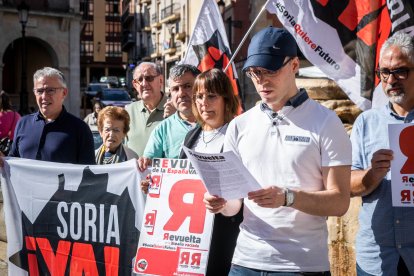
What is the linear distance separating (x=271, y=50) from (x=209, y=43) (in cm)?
407

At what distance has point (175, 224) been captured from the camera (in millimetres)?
3646

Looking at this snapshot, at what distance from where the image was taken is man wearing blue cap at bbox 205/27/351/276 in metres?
2.71

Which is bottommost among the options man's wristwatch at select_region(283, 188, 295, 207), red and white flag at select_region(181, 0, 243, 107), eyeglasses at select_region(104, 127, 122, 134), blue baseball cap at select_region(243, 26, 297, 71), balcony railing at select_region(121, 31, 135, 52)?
man's wristwatch at select_region(283, 188, 295, 207)

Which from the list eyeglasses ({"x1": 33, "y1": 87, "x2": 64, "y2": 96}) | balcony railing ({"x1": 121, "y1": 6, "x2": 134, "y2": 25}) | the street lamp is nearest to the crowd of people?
eyeglasses ({"x1": 33, "y1": 87, "x2": 64, "y2": 96})

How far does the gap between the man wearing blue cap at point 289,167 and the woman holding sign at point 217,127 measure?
0.68 meters

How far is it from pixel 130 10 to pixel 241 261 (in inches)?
3152

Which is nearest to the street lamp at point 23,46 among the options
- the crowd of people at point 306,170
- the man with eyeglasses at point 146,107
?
the man with eyeglasses at point 146,107

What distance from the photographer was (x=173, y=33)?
53344mm

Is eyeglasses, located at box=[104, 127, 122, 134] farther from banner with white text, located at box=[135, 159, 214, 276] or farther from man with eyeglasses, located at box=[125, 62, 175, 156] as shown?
banner with white text, located at box=[135, 159, 214, 276]

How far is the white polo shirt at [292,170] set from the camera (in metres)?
2.73

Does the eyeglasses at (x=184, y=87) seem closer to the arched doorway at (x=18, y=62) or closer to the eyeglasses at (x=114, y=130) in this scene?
the eyeglasses at (x=114, y=130)

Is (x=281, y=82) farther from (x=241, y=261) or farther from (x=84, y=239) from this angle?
(x=84, y=239)

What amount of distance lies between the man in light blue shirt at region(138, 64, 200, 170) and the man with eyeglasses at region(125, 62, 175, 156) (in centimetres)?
113

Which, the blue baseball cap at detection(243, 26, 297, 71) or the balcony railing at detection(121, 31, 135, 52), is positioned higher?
the balcony railing at detection(121, 31, 135, 52)
